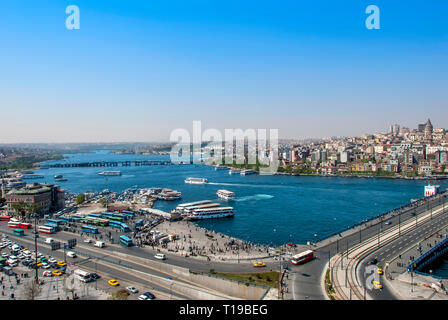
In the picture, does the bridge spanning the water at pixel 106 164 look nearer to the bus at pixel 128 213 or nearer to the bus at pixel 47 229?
the bus at pixel 128 213

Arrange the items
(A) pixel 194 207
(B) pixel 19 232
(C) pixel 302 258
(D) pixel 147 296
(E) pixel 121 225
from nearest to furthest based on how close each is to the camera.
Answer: (D) pixel 147 296
(C) pixel 302 258
(B) pixel 19 232
(E) pixel 121 225
(A) pixel 194 207

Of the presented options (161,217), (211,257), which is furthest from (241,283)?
(161,217)

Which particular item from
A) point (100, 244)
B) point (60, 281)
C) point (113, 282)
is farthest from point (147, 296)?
point (100, 244)

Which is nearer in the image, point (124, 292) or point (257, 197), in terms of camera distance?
point (124, 292)

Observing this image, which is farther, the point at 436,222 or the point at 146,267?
the point at 436,222

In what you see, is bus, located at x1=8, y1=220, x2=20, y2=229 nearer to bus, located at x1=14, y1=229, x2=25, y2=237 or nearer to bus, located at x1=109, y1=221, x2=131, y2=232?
bus, located at x1=14, y1=229, x2=25, y2=237

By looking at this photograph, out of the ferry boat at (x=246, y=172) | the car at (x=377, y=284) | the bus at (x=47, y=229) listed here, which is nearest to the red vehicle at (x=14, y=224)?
the bus at (x=47, y=229)

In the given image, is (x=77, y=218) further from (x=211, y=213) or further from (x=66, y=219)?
(x=211, y=213)
